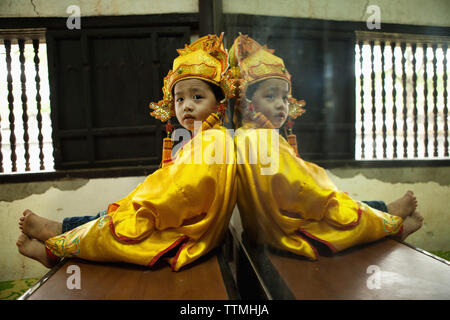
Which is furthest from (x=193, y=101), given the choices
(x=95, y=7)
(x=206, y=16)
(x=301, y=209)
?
(x=95, y=7)

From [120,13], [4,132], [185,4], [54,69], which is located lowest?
[4,132]

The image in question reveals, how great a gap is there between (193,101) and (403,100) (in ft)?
2.36

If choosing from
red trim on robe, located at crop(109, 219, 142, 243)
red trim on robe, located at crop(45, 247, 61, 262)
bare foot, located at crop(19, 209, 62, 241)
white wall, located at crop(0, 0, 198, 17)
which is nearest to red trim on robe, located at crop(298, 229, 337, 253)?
red trim on robe, located at crop(109, 219, 142, 243)

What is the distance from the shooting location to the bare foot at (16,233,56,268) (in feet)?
2.91

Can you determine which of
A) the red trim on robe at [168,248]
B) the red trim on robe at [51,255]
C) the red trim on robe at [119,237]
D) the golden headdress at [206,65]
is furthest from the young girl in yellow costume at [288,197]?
the red trim on robe at [51,255]

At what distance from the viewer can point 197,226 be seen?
2.52ft

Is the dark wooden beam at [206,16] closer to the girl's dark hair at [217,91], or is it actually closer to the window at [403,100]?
the girl's dark hair at [217,91]

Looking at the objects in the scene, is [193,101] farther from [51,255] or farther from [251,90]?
[51,255]

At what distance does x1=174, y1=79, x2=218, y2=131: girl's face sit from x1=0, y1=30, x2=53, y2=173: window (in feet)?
1.93

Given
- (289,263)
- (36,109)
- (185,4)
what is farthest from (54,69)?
(289,263)

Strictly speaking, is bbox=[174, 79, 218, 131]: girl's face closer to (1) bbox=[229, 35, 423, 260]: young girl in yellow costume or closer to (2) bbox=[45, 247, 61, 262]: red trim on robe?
(1) bbox=[229, 35, 423, 260]: young girl in yellow costume

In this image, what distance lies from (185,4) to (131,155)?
1075mm
